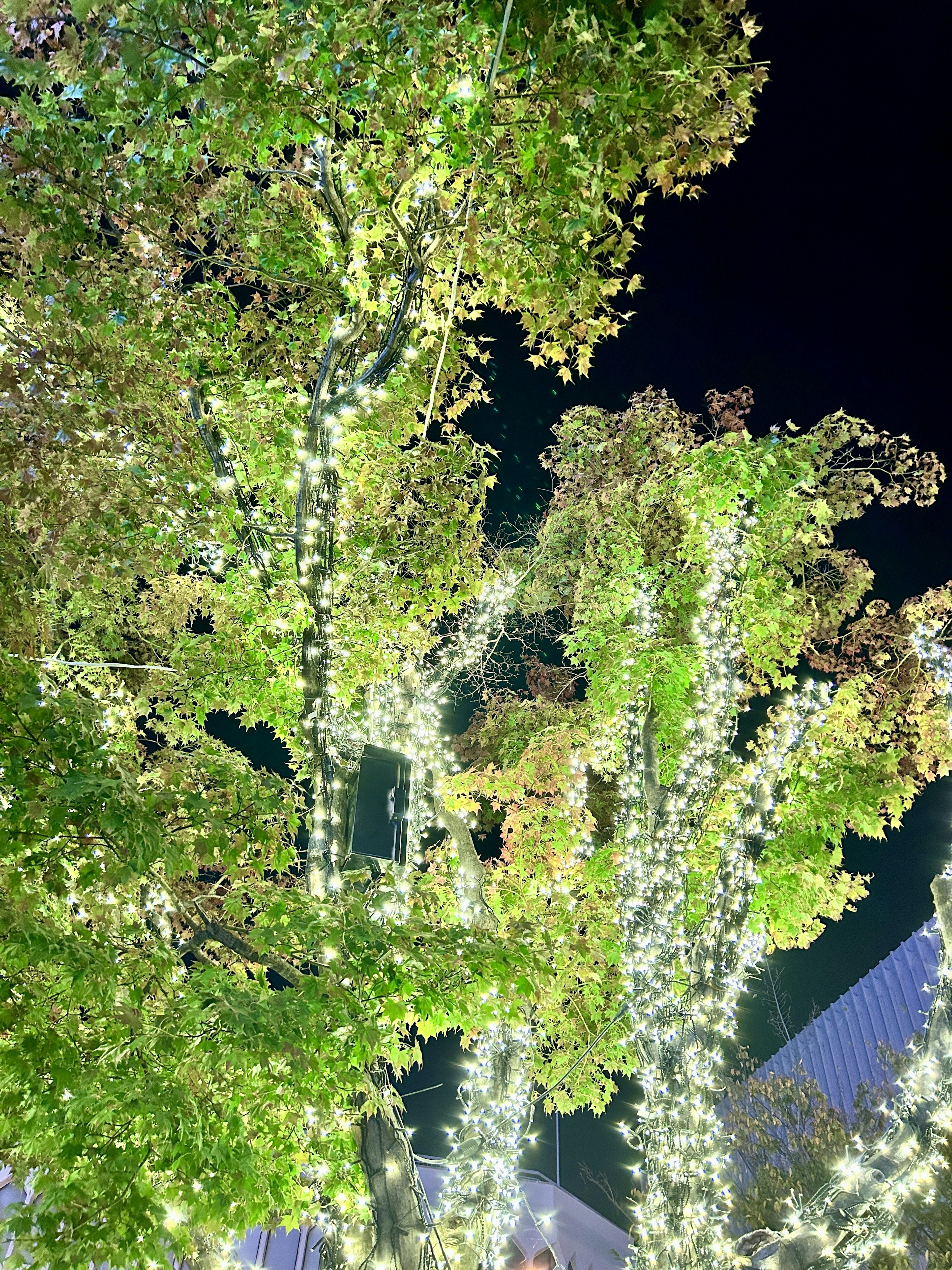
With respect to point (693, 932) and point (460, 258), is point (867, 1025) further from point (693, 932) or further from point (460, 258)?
point (460, 258)

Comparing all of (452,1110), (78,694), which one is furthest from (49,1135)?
(452,1110)

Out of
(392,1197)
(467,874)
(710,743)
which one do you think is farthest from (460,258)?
(467,874)

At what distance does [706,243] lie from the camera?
27.5ft

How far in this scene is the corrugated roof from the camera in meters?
9.41

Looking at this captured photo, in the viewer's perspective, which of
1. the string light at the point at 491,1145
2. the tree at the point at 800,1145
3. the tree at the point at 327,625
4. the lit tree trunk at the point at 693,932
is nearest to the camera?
the tree at the point at 327,625

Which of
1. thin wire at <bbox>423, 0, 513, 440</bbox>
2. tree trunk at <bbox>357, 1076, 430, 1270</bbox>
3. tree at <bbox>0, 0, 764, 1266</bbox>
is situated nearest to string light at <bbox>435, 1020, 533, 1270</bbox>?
tree at <bbox>0, 0, 764, 1266</bbox>

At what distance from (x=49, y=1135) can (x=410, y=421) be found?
13.5 ft

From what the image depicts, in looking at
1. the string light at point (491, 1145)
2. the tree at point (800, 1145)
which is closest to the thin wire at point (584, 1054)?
the string light at point (491, 1145)

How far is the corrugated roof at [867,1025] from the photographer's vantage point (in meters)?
9.41

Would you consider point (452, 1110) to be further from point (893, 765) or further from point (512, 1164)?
point (893, 765)

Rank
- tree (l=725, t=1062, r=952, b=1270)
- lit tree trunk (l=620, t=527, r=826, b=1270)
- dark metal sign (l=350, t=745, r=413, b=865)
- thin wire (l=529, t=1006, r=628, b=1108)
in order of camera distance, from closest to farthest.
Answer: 1. thin wire (l=529, t=1006, r=628, b=1108)
2. lit tree trunk (l=620, t=527, r=826, b=1270)
3. dark metal sign (l=350, t=745, r=413, b=865)
4. tree (l=725, t=1062, r=952, b=1270)

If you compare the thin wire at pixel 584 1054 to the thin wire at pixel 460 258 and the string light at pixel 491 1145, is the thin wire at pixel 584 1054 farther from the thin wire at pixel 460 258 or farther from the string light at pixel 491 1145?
the thin wire at pixel 460 258

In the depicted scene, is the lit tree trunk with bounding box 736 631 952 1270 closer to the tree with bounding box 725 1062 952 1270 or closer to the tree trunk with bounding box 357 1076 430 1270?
the tree trunk with bounding box 357 1076 430 1270

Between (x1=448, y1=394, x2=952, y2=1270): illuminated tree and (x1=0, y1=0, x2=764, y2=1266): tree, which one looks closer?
(x1=0, y1=0, x2=764, y2=1266): tree
